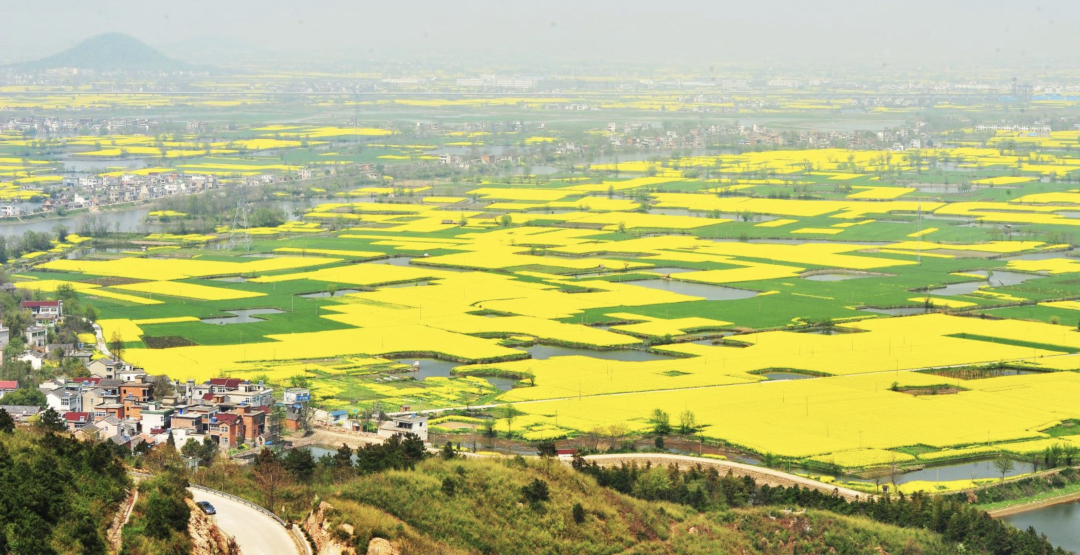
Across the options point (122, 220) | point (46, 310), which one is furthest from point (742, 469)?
point (122, 220)

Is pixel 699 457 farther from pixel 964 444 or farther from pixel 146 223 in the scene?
pixel 146 223

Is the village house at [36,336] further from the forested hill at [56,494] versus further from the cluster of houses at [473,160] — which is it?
the cluster of houses at [473,160]

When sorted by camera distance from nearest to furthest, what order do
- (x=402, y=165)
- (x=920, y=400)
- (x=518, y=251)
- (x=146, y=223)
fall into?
(x=920, y=400) → (x=518, y=251) → (x=146, y=223) → (x=402, y=165)

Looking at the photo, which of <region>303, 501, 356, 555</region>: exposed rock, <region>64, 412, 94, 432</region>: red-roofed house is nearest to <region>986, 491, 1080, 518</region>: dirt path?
<region>303, 501, 356, 555</region>: exposed rock

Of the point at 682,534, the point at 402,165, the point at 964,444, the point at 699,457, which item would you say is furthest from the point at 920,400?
the point at 402,165

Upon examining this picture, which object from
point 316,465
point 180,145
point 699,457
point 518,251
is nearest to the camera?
point 316,465
